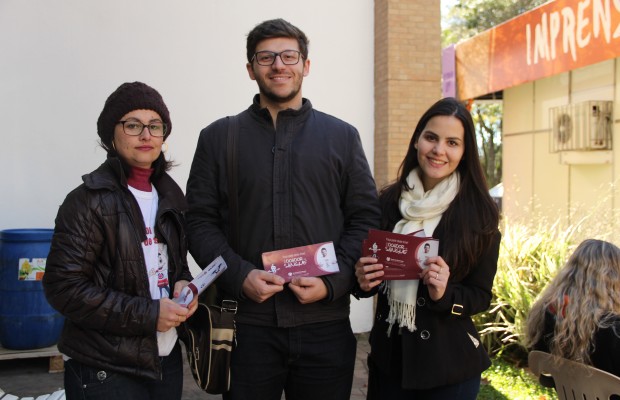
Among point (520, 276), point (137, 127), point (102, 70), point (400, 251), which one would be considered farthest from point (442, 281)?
point (102, 70)

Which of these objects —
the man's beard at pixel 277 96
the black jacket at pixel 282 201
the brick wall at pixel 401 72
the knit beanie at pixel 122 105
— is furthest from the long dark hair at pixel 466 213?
the brick wall at pixel 401 72

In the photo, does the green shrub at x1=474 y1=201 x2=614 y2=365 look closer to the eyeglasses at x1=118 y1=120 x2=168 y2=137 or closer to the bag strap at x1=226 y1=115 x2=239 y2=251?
the bag strap at x1=226 y1=115 x2=239 y2=251

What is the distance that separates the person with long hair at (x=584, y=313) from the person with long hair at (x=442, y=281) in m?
0.72

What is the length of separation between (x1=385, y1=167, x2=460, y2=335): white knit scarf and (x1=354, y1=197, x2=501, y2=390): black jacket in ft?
0.15

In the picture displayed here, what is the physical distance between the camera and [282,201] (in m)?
2.59

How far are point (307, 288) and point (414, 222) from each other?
21.7 inches

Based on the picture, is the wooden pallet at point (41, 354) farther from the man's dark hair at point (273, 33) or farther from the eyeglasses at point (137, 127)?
the man's dark hair at point (273, 33)

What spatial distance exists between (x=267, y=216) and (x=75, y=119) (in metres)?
3.85

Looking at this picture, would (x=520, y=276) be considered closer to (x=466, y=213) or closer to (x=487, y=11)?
(x=466, y=213)

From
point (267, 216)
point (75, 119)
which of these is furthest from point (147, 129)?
point (75, 119)

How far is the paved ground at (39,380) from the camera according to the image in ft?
15.9

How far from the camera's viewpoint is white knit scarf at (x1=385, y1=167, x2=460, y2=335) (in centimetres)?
254

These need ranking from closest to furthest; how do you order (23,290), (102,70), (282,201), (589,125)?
(282,201), (23,290), (102,70), (589,125)

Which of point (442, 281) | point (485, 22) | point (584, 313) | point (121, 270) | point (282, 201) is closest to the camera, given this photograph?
point (121, 270)
